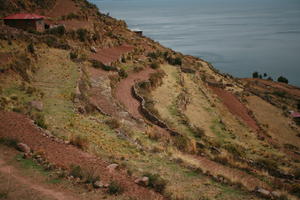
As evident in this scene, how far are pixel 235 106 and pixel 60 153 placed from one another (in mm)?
25545

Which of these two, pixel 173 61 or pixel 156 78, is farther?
pixel 173 61

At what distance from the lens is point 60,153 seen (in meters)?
10.2

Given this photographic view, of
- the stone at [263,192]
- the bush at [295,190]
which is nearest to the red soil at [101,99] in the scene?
the stone at [263,192]

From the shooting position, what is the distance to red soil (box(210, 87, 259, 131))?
28.7 meters

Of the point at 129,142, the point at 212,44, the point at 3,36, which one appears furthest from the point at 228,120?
the point at 212,44

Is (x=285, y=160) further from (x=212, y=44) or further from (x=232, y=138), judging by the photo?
(x=212, y=44)

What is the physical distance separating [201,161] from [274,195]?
3.64 metres

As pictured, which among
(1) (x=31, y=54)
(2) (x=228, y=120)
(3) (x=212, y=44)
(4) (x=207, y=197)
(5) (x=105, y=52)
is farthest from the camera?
(3) (x=212, y=44)

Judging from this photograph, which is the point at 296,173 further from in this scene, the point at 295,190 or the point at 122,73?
the point at 122,73

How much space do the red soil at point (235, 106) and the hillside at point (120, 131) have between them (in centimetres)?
22

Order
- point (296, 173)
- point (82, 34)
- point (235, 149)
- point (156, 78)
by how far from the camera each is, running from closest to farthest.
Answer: point (296, 173)
point (235, 149)
point (156, 78)
point (82, 34)

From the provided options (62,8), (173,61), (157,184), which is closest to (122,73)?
(173,61)

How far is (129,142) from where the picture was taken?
42.2 ft

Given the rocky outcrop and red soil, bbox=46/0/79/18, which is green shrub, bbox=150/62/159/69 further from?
red soil, bbox=46/0/79/18
